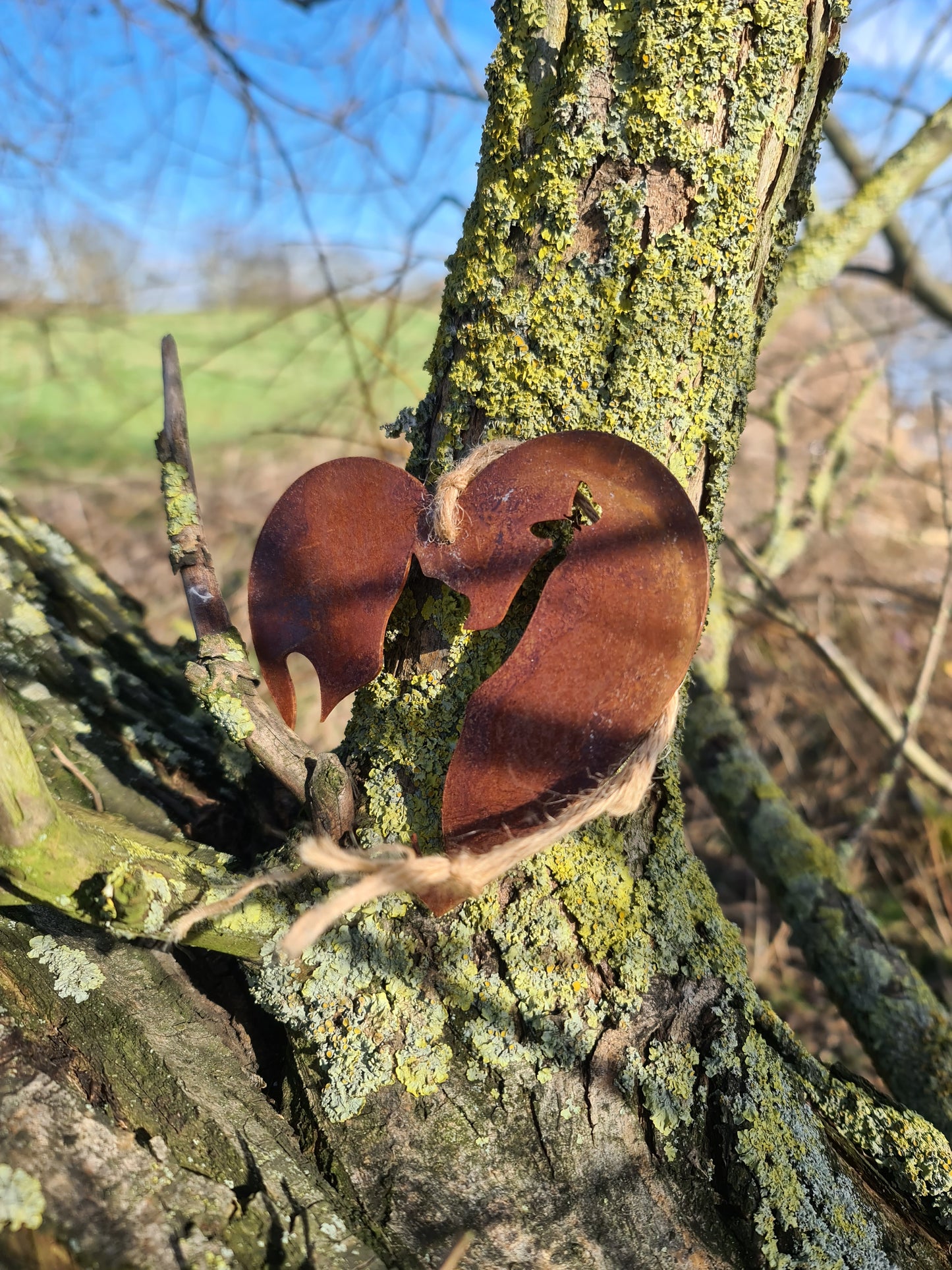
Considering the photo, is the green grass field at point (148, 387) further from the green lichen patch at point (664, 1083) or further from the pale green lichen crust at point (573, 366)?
the green lichen patch at point (664, 1083)

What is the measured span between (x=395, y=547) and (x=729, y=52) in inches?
24.8

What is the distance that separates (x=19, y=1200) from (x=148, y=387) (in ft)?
22.5

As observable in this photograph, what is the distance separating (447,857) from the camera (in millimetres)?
850

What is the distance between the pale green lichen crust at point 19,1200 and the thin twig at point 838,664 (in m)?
1.80

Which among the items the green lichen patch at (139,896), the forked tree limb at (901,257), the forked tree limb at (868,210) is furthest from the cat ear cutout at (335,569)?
the forked tree limb at (901,257)

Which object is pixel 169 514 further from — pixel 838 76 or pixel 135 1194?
pixel 838 76

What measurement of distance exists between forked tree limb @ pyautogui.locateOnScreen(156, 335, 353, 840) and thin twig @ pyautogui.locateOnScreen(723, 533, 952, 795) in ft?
4.53

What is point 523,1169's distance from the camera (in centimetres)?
86

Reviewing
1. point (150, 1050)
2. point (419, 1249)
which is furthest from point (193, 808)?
point (419, 1249)

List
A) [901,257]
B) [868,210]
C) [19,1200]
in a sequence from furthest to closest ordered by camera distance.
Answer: [901,257] → [868,210] → [19,1200]

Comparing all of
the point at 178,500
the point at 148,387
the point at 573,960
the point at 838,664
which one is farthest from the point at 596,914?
the point at 148,387

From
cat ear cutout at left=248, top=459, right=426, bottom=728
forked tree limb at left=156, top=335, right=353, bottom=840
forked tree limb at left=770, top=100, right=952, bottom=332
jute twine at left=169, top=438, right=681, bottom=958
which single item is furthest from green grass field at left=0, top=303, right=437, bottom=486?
jute twine at left=169, top=438, right=681, bottom=958

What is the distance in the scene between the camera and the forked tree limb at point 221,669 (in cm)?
94

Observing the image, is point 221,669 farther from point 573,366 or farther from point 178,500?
point 573,366
